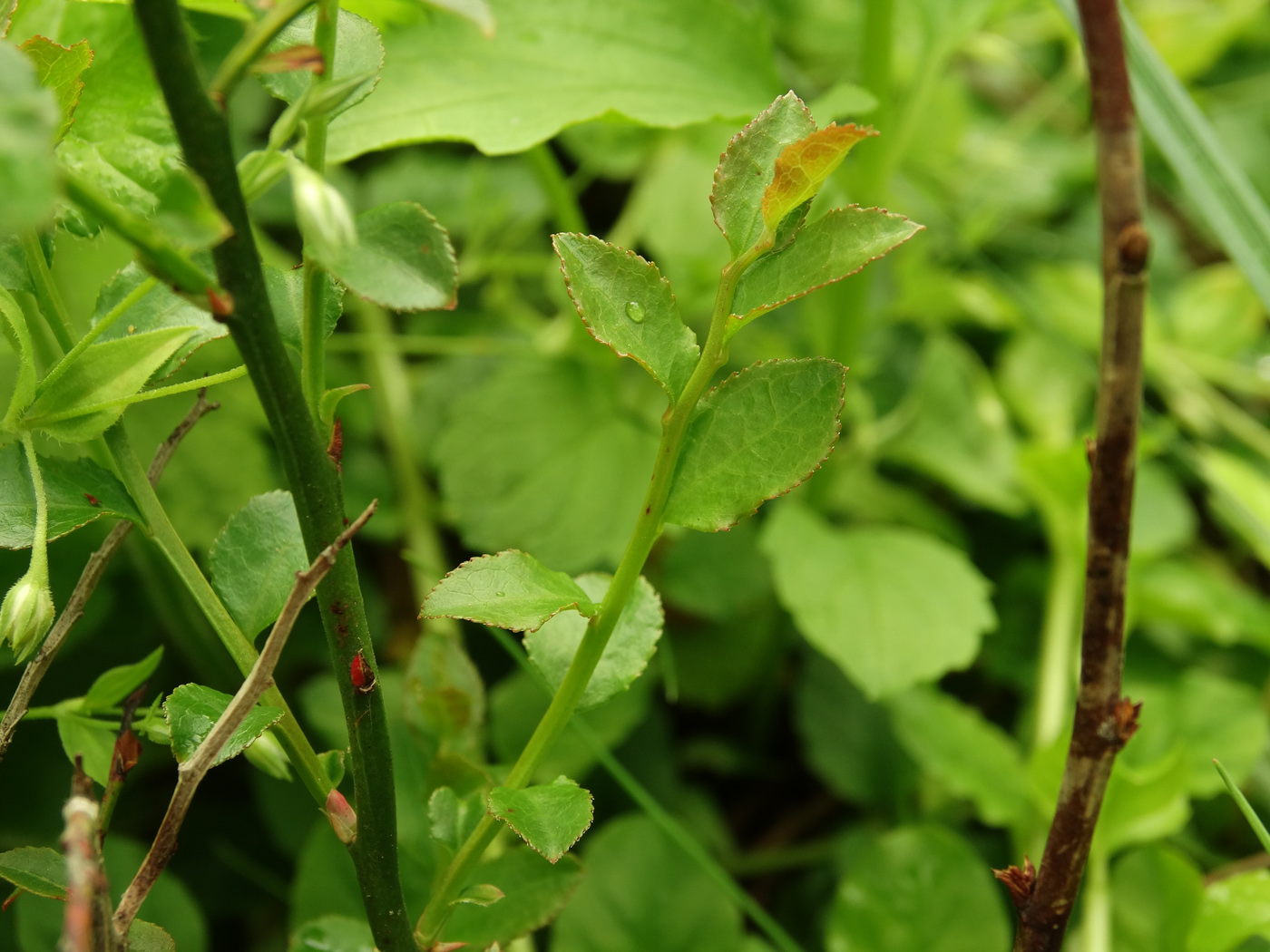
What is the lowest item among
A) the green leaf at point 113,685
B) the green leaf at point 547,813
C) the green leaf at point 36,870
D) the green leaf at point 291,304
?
the green leaf at point 36,870

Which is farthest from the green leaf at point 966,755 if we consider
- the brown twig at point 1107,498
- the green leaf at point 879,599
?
the brown twig at point 1107,498

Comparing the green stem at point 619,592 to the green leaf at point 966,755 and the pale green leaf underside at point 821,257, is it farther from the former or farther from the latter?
the green leaf at point 966,755

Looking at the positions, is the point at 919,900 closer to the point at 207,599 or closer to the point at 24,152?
the point at 207,599

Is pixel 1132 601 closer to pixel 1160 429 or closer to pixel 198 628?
pixel 1160 429

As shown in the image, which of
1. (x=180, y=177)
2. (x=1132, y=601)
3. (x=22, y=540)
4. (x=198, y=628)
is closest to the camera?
(x=180, y=177)

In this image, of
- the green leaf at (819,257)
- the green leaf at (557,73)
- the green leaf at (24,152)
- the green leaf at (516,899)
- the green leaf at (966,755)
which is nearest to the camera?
the green leaf at (24,152)

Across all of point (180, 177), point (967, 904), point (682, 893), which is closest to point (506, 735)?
point (682, 893)

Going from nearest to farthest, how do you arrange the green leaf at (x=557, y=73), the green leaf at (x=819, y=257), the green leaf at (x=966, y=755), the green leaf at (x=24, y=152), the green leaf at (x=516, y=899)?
the green leaf at (x=24, y=152) → the green leaf at (x=819, y=257) → the green leaf at (x=516, y=899) → the green leaf at (x=557, y=73) → the green leaf at (x=966, y=755)
